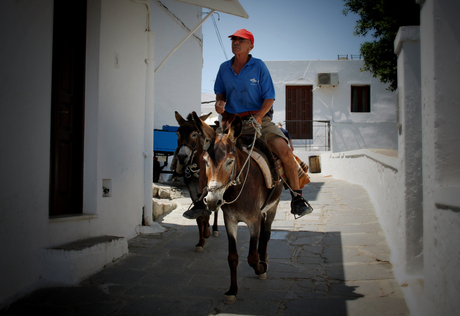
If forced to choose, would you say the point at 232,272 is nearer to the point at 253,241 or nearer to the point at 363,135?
the point at 253,241

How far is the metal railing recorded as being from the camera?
2173 centimetres

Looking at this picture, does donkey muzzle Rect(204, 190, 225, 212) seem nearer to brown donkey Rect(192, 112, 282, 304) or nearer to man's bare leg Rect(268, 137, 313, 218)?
brown donkey Rect(192, 112, 282, 304)


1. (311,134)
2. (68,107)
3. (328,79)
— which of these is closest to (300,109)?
(311,134)

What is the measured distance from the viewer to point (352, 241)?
18.5ft

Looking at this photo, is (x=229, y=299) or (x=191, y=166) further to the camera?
(x=191, y=166)

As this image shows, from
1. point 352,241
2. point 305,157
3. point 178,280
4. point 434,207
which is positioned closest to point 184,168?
point 178,280

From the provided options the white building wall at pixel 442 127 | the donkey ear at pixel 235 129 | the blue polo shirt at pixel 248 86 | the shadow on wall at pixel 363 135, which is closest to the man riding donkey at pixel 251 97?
the blue polo shirt at pixel 248 86

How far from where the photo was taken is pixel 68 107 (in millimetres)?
4938

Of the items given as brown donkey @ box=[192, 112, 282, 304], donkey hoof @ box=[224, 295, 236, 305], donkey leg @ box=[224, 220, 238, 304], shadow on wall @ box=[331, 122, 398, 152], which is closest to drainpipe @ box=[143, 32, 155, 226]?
brown donkey @ box=[192, 112, 282, 304]

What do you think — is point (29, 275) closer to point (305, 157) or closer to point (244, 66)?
point (244, 66)

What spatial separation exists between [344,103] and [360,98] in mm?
1110

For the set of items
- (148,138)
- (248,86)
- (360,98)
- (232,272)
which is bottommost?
(232,272)

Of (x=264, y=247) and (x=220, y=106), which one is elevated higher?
(x=220, y=106)

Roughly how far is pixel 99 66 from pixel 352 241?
447cm
